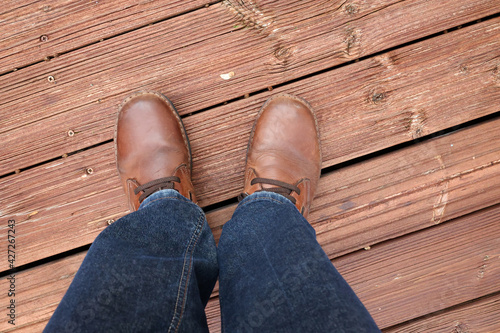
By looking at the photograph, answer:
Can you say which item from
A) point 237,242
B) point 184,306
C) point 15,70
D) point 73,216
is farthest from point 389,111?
point 15,70

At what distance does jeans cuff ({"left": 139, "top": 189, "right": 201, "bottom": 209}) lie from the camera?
39.6 inches

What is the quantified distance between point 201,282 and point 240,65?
773mm

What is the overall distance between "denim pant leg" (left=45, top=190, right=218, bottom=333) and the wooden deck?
0.35 m

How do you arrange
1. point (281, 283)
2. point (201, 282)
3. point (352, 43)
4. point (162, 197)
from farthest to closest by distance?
point (352, 43) < point (162, 197) < point (201, 282) < point (281, 283)

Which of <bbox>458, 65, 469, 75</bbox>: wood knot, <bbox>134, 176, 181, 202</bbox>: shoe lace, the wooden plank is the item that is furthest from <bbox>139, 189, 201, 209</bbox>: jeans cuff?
<bbox>458, 65, 469, 75</bbox>: wood knot

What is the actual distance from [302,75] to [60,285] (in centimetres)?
127

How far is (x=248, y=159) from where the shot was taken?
1.15 m

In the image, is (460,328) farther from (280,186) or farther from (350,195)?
(280,186)

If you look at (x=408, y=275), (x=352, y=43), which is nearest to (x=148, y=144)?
(x=352, y=43)

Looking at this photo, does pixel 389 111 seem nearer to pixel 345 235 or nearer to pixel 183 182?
pixel 345 235

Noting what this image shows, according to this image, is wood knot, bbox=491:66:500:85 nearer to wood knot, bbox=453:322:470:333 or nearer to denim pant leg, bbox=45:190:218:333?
wood knot, bbox=453:322:470:333

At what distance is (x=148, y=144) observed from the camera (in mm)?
1150

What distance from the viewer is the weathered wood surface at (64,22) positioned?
1120mm

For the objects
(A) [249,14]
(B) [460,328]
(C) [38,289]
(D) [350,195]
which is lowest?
(B) [460,328]
